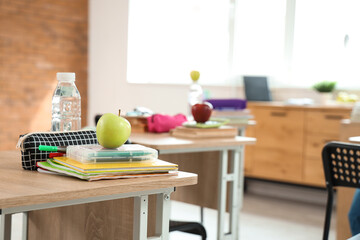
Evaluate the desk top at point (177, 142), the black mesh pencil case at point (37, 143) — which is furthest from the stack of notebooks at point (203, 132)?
the black mesh pencil case at point (37, 143)

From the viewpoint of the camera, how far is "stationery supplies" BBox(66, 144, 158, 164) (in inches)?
55.8

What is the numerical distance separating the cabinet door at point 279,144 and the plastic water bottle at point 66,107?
123 inches

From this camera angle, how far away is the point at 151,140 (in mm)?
2641

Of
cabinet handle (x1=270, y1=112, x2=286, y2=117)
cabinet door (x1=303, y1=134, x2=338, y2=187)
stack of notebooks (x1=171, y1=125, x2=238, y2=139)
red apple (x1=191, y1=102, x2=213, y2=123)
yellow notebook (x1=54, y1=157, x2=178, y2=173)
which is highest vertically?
red apple (x1=191, y1=102, x2=213, y2=123)

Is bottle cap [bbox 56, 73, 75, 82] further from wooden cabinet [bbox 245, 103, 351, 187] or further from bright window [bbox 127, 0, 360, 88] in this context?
bright window [bbox 127, 0, 360, 88]

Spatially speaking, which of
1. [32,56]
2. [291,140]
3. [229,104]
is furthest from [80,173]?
[32,56]

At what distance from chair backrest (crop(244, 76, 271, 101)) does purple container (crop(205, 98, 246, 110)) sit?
1803mm

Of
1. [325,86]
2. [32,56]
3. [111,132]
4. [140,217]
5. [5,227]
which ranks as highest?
[32,56]

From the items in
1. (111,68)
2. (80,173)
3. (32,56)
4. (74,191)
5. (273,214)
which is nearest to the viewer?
(74,191)

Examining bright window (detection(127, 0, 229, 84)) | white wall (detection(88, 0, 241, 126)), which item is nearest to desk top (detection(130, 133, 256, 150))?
bright window (detection(127, 0, 229, 84))

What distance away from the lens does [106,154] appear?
142cm

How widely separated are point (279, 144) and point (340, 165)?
2.89 m

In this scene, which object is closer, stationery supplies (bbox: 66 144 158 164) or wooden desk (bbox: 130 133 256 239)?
stationery supplies (bbox: 66 144 158 164)

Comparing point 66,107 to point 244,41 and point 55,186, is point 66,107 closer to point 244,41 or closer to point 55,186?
point 55,186
